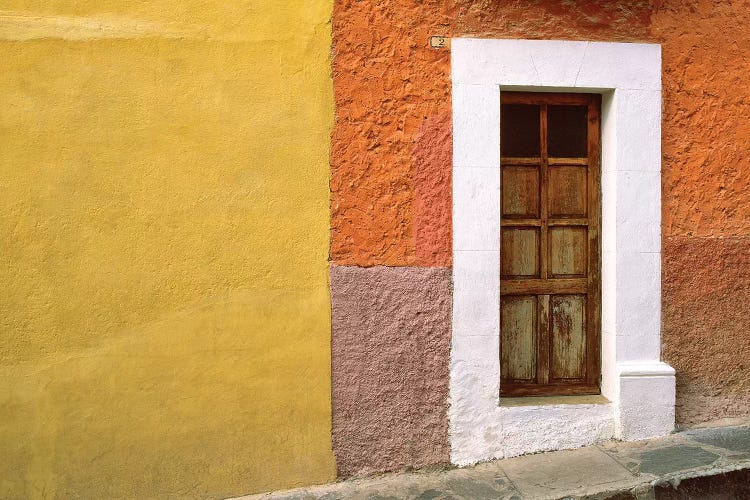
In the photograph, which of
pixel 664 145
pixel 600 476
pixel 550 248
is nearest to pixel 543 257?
pixel 550 248

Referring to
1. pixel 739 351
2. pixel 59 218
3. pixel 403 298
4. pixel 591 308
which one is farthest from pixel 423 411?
pixel 59 218

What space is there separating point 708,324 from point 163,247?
11.2 ft

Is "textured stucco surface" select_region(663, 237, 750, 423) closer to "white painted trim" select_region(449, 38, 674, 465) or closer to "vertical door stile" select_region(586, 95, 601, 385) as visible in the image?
"white painted trim" select_region(449, 38, 674, 465)

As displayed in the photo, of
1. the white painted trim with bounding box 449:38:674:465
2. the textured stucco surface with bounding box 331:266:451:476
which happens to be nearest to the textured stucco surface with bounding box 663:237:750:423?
the white painted trim with bounding box 449:38:674:465

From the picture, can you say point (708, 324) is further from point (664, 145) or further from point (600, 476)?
point (600, 476)

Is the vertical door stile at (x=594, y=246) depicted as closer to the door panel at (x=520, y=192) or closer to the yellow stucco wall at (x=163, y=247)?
the door panel at (x=520, y=192)

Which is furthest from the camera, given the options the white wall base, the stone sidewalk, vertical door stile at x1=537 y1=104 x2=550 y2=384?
vertical door stile at x1=537 y1=104 x2=550 y2=384

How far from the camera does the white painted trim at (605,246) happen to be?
372cm

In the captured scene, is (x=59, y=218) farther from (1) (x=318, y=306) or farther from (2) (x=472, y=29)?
(2) (x=472, y=29)

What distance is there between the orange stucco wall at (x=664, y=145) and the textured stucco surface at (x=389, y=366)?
14 cm

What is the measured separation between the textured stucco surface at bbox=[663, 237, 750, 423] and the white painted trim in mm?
136

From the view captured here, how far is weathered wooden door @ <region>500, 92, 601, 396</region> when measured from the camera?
13.0ft

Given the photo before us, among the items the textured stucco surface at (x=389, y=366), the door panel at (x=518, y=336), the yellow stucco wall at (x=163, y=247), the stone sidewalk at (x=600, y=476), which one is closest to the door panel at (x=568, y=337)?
the door panel at (x=518, y=336)

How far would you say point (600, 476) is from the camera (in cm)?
342
